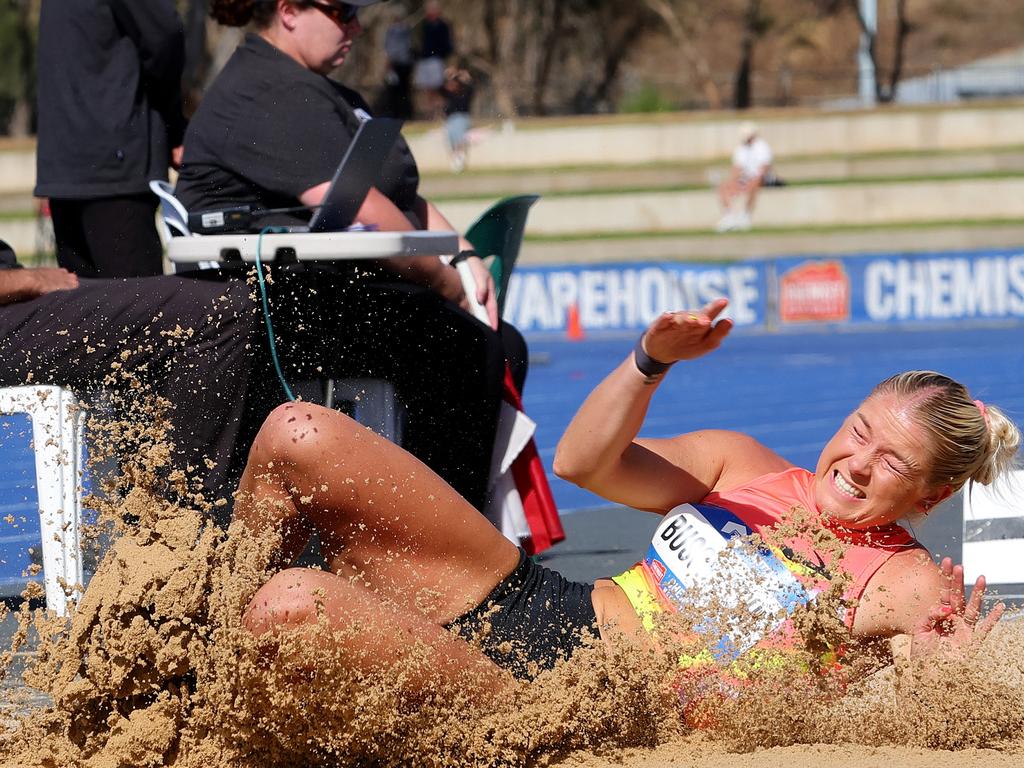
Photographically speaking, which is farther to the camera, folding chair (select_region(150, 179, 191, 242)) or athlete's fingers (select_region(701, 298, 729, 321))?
folding chair (select_region(150, 179, 191, 242))

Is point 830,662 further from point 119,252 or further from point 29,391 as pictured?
point 119,252

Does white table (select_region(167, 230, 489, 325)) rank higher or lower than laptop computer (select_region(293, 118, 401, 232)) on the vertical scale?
lower

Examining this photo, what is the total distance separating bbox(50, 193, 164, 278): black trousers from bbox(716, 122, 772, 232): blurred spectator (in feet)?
48.8

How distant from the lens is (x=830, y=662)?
2.89m

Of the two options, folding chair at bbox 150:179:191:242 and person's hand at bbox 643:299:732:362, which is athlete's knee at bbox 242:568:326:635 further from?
folding chair at bbox 150:179:191:242

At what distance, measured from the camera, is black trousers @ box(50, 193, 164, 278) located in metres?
4.43

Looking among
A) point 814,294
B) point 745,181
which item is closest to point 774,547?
point 814,294

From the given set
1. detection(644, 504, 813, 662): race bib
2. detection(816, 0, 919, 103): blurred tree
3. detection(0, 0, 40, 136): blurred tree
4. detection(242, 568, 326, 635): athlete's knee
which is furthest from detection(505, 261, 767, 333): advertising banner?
detection(0, 0, 40, 136): blurred tree

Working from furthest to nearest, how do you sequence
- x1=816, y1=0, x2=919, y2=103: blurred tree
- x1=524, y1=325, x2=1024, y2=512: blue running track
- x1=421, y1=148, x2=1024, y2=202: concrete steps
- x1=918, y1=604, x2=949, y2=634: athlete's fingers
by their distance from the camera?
1. x1=816, y1=0, x2=919, y2=103: blurred tree
2. x1=421, y1=148, x2=1024, y2=202: concrete steps
3. x1=524, y1=325, x2=1024, y2=512: blue running track
4. x1=918, y1=604, x2=949, y2=634: athlete's fingers

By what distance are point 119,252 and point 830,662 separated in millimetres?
2572

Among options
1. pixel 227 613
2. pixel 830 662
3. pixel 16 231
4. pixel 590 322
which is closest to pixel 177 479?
pixel 227 613

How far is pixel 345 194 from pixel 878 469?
1.59m

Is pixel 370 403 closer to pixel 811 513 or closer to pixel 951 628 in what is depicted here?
pixel 811 513

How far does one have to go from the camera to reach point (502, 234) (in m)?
4.73
